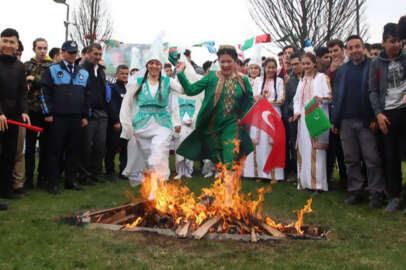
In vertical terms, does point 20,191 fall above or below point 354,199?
below

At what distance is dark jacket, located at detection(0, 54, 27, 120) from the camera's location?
21.2ft

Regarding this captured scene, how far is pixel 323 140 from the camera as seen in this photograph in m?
7.68

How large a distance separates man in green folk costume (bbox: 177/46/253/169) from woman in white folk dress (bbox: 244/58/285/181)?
2863 mm

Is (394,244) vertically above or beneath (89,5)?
beneath

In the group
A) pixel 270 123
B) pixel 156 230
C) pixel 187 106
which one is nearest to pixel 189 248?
pixel 156 230

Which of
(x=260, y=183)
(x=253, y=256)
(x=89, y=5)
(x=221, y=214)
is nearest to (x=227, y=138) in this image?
(x=221, y=214)

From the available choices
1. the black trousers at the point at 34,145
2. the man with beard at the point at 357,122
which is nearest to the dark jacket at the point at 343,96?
the man with beard at the point at 357,122

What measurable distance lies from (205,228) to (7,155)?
11.7 ft

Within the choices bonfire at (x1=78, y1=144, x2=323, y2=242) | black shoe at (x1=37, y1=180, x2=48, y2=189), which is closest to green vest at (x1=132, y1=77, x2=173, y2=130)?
bonfire at (x1=78, y1=144, x2=323, y2=242)

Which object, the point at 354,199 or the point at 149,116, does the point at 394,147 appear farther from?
the point at 149,116

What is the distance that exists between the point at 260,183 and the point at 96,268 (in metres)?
5.59

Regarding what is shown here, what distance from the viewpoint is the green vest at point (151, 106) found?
23.0ft

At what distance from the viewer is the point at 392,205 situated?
244 inches

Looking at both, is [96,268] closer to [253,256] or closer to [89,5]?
[253,256]
